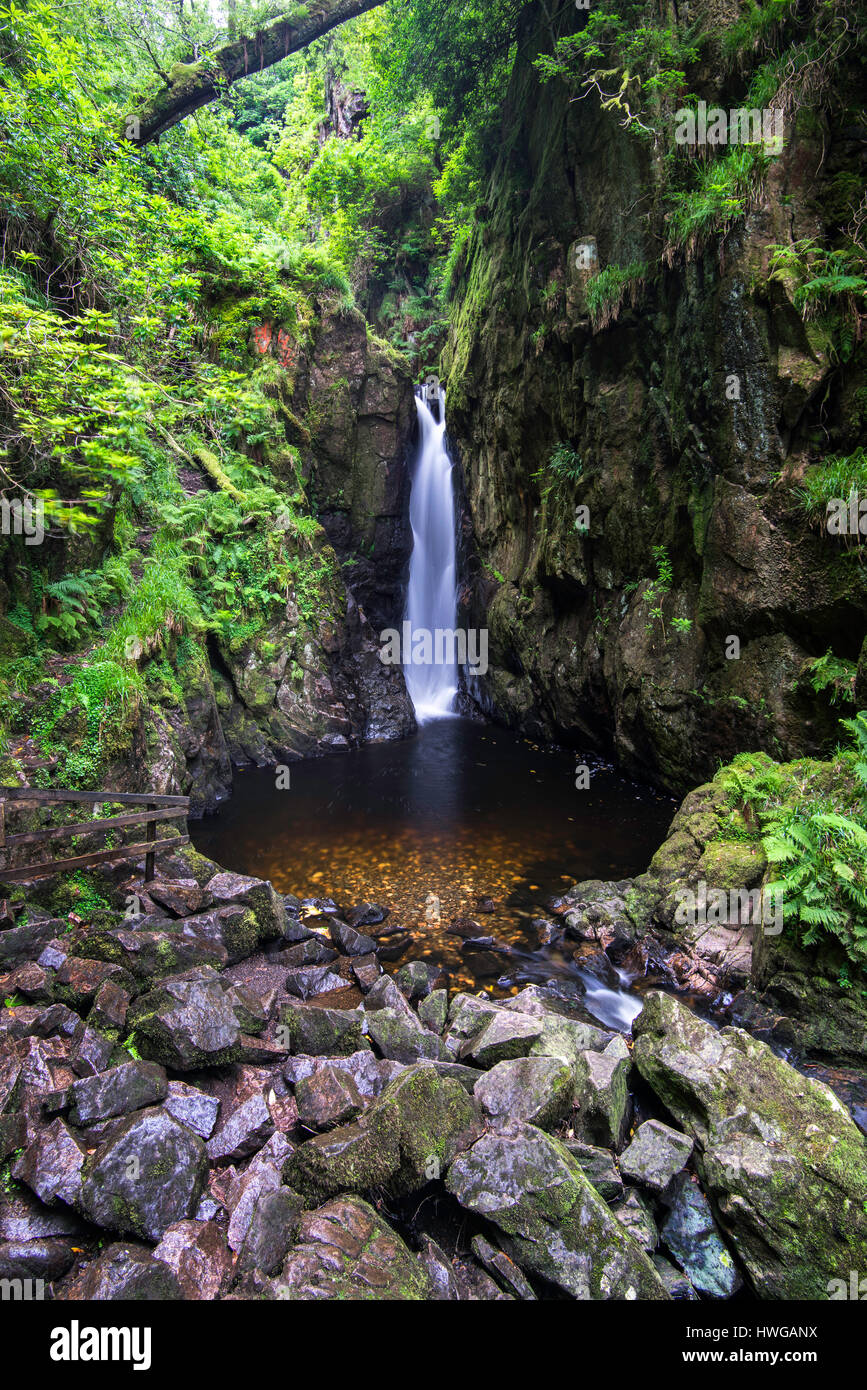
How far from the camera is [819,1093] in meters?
3.93

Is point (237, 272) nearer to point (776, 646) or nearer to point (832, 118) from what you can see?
point (832, 118)

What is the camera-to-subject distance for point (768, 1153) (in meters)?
3.57

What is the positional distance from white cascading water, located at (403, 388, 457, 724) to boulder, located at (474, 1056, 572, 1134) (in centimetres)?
1598

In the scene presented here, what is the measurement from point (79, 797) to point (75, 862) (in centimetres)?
60

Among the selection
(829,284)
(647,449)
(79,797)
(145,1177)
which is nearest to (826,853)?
(145,1177)

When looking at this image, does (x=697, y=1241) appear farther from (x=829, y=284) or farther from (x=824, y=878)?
(x=829, y=284)

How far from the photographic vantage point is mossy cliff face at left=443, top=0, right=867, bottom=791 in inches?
302

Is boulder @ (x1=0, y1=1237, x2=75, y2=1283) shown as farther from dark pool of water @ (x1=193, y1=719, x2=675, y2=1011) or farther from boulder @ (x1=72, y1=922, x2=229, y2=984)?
dark pool of water @ (x1=193, y1=719, x2=675, y2=1011)

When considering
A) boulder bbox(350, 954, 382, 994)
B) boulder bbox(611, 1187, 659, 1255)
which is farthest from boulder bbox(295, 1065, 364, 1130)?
boulder bbox(350, 954, 382, 994)

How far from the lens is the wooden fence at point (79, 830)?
5375mm

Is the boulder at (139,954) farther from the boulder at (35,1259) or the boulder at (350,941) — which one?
the boulder at (35,1259)

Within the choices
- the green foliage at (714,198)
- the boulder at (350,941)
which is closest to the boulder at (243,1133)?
the boulder at (350,941)

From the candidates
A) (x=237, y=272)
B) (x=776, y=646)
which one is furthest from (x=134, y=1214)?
(x=237, y=272)

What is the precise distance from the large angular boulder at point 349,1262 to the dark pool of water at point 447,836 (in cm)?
330
